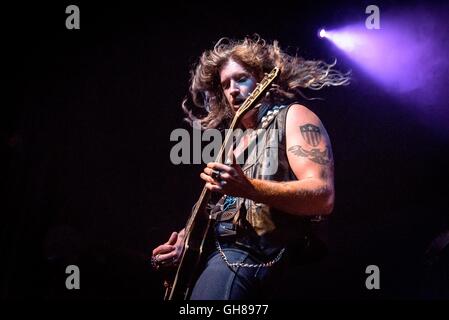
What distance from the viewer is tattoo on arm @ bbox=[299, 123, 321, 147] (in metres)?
2.03

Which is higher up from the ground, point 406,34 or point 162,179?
point 406,34

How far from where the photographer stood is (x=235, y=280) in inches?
71.6

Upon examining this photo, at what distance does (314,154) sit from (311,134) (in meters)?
0.14

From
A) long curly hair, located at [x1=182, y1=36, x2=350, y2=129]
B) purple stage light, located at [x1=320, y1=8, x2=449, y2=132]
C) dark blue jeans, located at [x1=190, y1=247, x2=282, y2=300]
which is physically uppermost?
purple stage light, located at [x1=320, y1=8, x2=449, y2=132]

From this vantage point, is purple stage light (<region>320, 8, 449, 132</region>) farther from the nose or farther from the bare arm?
the bare arm

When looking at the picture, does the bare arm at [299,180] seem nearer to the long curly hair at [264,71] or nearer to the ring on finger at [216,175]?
the ring on finger at [216,175]

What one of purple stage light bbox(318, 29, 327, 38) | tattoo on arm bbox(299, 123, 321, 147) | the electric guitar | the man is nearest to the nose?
the man

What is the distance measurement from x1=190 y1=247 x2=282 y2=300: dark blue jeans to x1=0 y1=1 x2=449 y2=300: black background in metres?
2.99

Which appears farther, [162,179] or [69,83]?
[162,179]

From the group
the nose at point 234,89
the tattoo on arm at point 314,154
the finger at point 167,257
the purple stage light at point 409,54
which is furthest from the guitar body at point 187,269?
the purple stage light at point 409,54

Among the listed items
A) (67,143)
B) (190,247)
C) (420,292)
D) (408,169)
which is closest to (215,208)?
(190,247)
